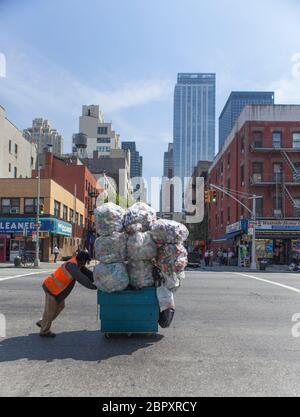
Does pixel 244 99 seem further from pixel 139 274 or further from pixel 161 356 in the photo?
pixel 161 356

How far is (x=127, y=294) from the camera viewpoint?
287 inches

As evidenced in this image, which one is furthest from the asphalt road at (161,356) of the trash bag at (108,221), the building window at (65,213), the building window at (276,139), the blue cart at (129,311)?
the building window at (65,213)

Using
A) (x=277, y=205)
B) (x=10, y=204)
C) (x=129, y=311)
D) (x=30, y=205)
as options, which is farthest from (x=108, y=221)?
(x=277, y=205)

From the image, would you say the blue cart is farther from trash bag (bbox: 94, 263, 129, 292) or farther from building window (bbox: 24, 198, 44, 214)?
building window (bbox: 24, 198, 44, 214)

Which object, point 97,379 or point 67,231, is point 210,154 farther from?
point 97,379

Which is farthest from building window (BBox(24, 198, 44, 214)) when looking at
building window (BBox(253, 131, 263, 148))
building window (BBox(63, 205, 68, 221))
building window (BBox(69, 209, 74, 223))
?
building window (BBox(253, 131, 263, 148))

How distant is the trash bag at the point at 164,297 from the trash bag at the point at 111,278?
553 millimetres

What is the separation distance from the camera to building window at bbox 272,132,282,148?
143 ft

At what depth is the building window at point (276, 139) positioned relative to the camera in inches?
1716

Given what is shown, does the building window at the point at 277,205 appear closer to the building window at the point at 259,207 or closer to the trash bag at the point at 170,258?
the building window at the point at 259,207

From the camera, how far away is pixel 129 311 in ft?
24.2

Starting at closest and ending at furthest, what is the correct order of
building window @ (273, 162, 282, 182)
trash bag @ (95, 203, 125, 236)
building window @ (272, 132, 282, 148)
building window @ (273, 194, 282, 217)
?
trash bag @ (95, 203, 125, 236) < building window @ (273, 194, 282, 217) < building window @ (273, 162, 282, 182) < building window @ (272, 132, 282, 148)

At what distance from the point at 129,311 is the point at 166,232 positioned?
1.39 meters
